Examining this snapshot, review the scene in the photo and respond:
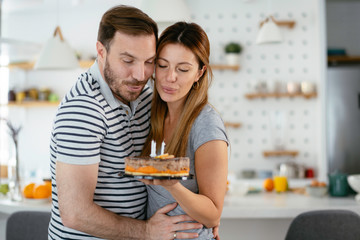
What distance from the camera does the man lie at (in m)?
1.61

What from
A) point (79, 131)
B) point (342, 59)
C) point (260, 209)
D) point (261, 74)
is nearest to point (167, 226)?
point (79, 131)

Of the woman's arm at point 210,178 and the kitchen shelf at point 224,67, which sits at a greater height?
the kitchen shelf at point 224,67

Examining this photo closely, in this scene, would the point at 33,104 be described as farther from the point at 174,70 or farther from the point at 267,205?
the point at 174,70

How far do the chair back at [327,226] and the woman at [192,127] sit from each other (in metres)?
0.77

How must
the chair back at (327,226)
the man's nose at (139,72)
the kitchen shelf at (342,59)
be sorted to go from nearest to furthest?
1. the man's nose at (139,72)
2. the chair back at (327,226)
3. the kitchen shelf at (342,59)

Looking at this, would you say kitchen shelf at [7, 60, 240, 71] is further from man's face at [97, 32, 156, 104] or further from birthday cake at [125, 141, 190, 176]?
birthday cake at [125, 141, 190, 176]

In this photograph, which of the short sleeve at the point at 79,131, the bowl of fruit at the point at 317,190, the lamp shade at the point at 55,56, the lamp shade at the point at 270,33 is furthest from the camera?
the lamp shade at the point at 270,33

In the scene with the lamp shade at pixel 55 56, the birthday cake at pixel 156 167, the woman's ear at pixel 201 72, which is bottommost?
the birthday cake at pixel 156 167

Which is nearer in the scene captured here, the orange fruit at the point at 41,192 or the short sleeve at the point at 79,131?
the short sleeve at the point at 79,131

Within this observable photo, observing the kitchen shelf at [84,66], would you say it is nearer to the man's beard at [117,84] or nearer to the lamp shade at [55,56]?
the lamp shade at [55,56]

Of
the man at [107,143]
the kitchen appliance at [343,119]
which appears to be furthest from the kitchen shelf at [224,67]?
the man at [107,143]

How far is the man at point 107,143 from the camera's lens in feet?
5.29

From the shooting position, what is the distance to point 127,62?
1.70 meters

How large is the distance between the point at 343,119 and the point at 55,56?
11.2 feet
